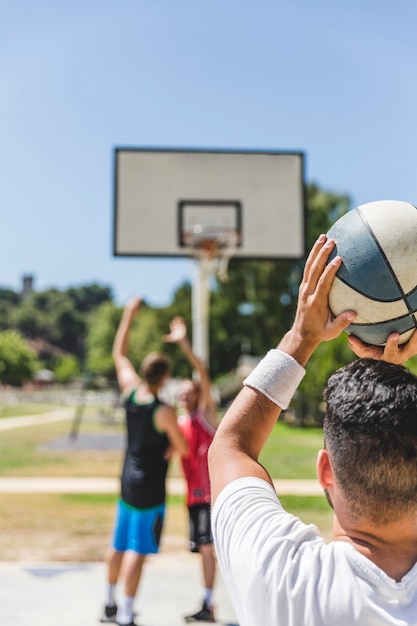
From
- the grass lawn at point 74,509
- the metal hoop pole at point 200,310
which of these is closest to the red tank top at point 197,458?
the grass lawn at point 74,509

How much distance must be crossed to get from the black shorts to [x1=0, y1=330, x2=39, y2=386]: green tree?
85.2 metres

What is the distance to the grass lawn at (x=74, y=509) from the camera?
835 centimetres

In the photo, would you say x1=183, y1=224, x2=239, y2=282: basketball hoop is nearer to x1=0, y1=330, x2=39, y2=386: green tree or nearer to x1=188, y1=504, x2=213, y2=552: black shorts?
x1=188, y1=504, x2=213, y2=552: black shorts

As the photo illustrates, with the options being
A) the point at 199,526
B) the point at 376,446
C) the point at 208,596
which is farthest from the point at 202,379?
the point at 376,446

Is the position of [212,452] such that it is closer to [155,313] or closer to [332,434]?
[332,434]

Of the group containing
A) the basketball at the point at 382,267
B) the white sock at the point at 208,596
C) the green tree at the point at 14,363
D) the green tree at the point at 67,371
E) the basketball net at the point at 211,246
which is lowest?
the green tree at the point at 67,371

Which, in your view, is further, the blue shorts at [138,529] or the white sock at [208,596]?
the white sock at [208,596]

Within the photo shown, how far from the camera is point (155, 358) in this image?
5.56m

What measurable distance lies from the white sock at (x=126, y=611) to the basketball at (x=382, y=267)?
3927 mm

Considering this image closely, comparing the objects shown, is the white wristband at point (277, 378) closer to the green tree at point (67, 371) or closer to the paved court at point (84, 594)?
the paved court at point (84, 594)

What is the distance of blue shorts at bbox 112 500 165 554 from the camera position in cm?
527

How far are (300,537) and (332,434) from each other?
0.21 m

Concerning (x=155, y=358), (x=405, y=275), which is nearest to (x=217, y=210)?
(x=155, y=358)

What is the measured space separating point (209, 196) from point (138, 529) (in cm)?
830
